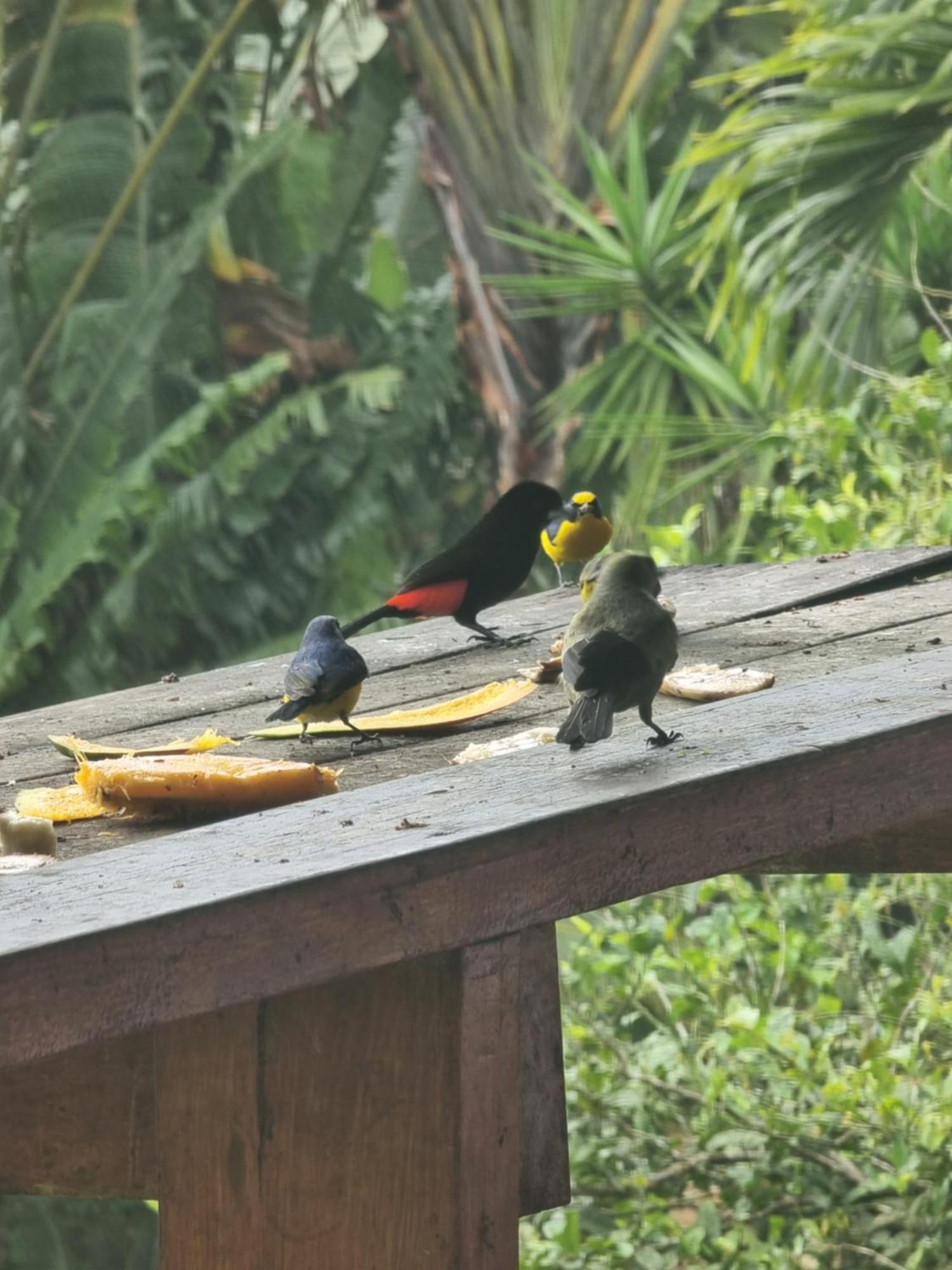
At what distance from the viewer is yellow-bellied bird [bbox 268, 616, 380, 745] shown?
6.45 feet

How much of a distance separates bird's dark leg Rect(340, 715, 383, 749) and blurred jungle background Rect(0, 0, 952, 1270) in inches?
82.4

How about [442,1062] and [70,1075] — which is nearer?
[442,1062]

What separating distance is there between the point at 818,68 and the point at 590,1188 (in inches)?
132

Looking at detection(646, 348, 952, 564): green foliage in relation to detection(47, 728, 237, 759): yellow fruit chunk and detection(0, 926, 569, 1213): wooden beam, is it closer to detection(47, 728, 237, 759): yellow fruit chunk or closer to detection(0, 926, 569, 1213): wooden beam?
detection(47, 728, 237, 759): yellow fruit chunk

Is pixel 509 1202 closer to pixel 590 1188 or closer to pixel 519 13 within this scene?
pixel 590 1188

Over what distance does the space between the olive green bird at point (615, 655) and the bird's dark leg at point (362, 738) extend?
284 millimetres

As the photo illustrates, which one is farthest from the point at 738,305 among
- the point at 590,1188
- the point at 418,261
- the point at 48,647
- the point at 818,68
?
the point at 418,261

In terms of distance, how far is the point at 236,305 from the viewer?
33.3 feet

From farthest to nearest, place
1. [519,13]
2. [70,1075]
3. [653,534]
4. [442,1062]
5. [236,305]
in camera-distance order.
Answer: [236,305]
[519,13]
[653,534]
[70,1075]
[442,1062]

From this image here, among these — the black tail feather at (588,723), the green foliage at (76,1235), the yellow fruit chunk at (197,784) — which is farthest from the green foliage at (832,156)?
the green foliage at (76,1235)

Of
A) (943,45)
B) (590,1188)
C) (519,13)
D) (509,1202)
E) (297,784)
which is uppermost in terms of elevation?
(519,13)

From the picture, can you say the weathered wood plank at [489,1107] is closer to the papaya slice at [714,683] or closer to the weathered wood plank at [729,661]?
the weathered wood plank at [729,661]

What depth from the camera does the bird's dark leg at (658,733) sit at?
1.74 m

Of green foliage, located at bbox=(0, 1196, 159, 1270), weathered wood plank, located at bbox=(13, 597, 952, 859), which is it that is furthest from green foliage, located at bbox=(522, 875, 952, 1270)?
green foliage, located at bbox=(0, 1196, 159, 1270)
